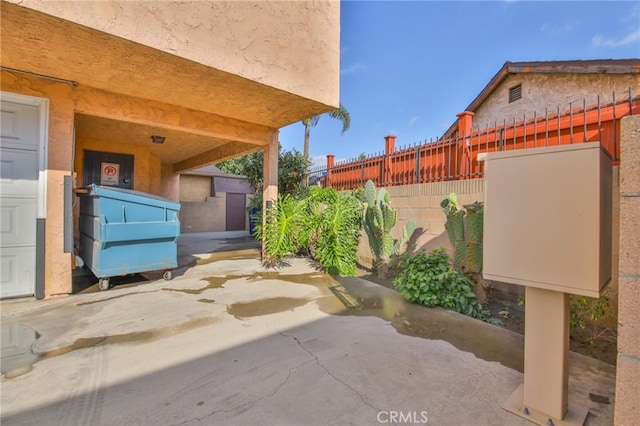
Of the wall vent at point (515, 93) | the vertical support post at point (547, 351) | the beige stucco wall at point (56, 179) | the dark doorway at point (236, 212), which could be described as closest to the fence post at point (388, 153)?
the vertical support post at point (547, 351)

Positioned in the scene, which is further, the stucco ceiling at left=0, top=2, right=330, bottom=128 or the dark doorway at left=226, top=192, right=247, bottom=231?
the dark doorway at left=226, top=192, right=247, bottom=231

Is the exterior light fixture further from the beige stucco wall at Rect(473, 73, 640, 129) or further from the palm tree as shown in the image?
the palm tree

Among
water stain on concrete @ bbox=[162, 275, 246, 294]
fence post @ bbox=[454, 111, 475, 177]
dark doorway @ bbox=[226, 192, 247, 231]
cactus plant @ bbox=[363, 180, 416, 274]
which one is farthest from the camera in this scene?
dark doorway @ bbox=[226, 192, 247, 231]

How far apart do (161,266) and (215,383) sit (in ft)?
11.6

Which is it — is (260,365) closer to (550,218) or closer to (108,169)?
(550,218)

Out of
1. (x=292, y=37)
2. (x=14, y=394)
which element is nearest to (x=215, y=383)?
(x=14, y=394)

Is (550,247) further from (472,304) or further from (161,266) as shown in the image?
(161,266)

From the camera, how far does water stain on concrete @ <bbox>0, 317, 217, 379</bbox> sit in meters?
2.46

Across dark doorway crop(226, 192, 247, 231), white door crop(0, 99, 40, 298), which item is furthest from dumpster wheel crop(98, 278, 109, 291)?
dark doorway crop(226, 192, 247, 231)

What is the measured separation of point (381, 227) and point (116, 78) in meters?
4.94

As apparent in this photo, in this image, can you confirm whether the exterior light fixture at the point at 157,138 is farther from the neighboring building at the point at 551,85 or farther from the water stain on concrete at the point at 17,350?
the neighboring building at the point at 551,85

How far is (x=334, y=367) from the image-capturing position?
8.07 ft
